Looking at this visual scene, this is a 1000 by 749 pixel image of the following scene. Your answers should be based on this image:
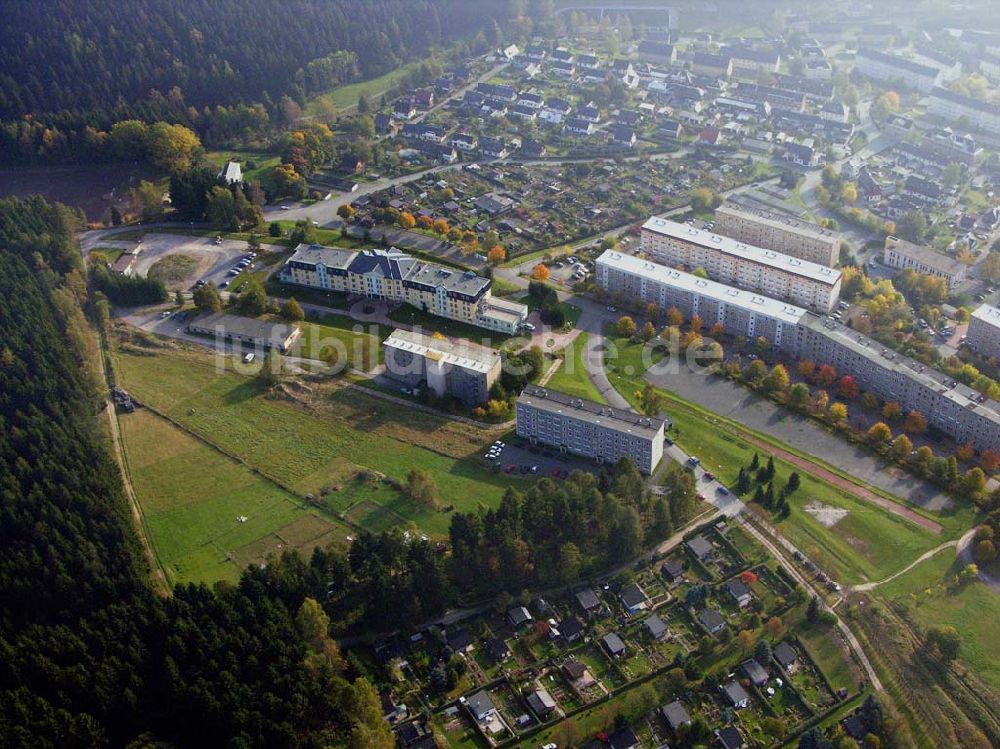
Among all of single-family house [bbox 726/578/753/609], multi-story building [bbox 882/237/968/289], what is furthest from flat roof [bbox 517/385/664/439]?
multi-story building [bbox 882/237/968/289]

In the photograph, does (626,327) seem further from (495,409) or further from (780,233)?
(780,233)

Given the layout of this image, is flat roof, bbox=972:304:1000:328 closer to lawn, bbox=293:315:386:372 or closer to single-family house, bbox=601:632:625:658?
single-family house, bbox=601:632:625:658

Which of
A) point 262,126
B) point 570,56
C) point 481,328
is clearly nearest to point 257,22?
point 262,126

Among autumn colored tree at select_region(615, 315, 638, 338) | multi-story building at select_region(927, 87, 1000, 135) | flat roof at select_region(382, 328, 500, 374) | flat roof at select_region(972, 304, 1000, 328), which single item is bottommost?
autumn colored tree at select_region(615, 315, 638, 338)

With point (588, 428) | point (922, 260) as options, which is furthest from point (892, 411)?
point (922, 260)

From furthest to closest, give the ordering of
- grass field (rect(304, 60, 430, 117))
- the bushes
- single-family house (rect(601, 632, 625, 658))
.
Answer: grass field (rect(304, 60, 430, 117))
the bushes
single-family house (rect(601, 632, 625, 658))

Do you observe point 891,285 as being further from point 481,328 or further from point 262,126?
point 262,126
